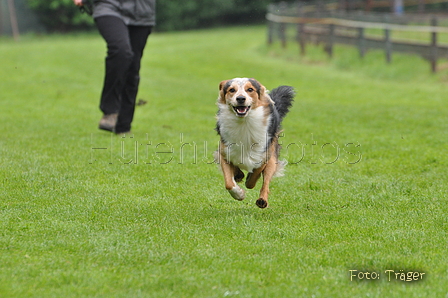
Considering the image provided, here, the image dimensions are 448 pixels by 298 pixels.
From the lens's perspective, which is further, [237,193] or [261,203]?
[237,193]

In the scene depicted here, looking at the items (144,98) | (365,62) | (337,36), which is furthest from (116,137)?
(337,36)

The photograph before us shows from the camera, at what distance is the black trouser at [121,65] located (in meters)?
8.60

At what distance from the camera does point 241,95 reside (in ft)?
18.4

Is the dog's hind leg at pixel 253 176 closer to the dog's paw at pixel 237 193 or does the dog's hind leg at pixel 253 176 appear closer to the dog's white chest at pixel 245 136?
the dog's white chest at pixel 245 136

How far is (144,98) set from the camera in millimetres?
13836

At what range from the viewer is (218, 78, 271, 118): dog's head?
Result: 18.4 feet

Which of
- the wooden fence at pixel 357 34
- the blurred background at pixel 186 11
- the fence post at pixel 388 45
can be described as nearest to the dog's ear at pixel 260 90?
the wooden fence at pixel 357 34

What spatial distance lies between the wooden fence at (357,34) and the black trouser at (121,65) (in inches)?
373

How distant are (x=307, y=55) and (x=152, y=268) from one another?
2036 cm

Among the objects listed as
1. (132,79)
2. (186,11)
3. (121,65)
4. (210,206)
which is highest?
(121,65)

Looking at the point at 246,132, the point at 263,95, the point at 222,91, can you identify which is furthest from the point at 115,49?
the point at 246,132

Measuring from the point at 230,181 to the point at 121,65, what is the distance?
354 centimetres

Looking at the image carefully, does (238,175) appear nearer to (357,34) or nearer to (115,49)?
(115,49)

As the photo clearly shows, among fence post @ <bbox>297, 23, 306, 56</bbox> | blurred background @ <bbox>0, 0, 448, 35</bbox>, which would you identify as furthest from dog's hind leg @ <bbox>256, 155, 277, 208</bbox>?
blurred background @ <bbox>0, 0, 448, 35</bbox>
